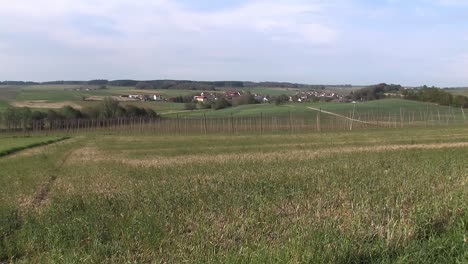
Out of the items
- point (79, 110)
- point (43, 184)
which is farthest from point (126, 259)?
point (79, 110)

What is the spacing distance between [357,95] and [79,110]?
89527 millimetres

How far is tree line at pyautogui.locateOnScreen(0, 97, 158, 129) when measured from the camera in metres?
104

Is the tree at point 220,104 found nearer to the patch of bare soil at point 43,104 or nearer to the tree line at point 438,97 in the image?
the patch of bare soil at point 43,104

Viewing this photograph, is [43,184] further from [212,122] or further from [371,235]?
[212,122]

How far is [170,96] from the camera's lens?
188 m

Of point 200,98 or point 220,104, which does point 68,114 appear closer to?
point 220,104

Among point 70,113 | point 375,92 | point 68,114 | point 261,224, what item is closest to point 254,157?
point 261,224

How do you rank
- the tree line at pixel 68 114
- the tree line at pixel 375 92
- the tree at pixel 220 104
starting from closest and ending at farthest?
the tree line at pixel 68 114
the tree at pixel 220 104
the tree line at pixel 375 92

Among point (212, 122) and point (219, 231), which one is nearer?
point (219, 231)

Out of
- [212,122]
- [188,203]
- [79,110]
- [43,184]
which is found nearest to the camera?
[188,203]

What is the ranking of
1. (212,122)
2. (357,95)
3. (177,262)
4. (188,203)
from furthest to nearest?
(357,95)
(212,122)
(188,203)
(177,262)

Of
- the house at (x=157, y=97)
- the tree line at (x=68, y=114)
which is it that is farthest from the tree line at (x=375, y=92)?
the tree line at (x=68, y=114)

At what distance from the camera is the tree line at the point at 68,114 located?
104 meters

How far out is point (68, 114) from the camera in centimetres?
11875
